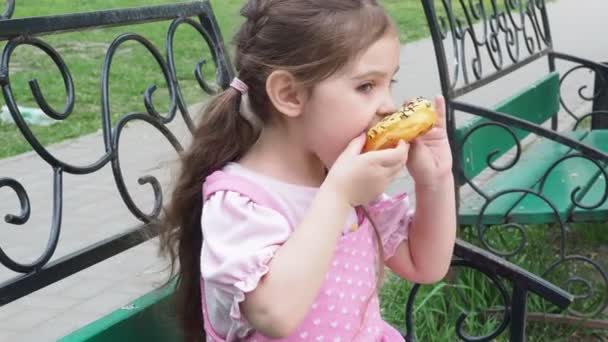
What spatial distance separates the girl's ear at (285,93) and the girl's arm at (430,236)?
0.34 metres

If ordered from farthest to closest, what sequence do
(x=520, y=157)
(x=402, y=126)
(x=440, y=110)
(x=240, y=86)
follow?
(x=520, y=157) < (x=440, y=110) < (x=240, y=86) < (x=402, y=126)

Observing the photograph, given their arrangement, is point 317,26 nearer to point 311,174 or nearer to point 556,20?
point 311,174

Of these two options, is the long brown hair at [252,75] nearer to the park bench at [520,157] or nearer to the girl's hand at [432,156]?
the girl's hand at [432,156]


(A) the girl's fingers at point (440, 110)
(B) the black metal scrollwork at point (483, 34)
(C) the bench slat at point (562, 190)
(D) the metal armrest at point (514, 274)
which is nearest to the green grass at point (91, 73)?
(B) the black metal scrollwork at point (483, 34)

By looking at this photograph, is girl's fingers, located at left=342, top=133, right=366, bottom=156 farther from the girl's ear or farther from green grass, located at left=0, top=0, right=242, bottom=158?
green grass, located at left=0, top=0, right=242, bottom=158

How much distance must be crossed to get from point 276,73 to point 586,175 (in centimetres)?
219

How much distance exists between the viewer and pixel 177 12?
2.00m

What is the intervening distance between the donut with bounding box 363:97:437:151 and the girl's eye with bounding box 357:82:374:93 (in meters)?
0.06

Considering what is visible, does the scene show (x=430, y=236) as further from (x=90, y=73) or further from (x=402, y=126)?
(x=90, y=73)

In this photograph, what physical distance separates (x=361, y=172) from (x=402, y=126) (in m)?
0.12

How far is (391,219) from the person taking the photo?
5.72 feet

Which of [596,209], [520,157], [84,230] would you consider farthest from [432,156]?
[84,230]

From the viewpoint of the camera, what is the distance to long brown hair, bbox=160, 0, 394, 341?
1.45 m

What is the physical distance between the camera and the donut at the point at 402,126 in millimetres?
1418
